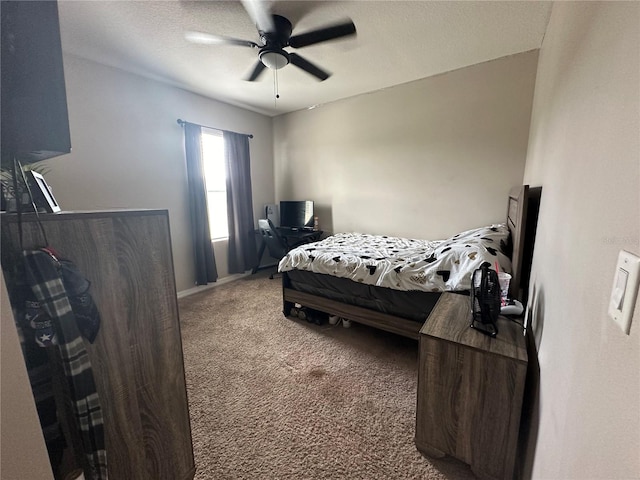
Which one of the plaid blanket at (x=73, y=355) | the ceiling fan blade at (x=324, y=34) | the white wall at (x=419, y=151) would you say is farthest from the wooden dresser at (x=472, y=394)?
the white wall at (x=419, y=151)

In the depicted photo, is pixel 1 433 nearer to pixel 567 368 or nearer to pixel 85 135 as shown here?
pixel 567 368

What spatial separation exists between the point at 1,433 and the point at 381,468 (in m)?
1.38

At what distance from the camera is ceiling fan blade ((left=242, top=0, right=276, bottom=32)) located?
1.63 metres

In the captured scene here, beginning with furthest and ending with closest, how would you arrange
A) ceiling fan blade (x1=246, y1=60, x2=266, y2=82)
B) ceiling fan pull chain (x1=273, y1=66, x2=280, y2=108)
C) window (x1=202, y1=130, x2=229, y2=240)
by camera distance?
window (x1=202, y1=130, x2=229, y2=240) < ceiling fan pull chain (x1=273, y1=66, x2=280, y2=108) < ceiling fan blade (x1=246, y1=60, x2=266, y2=82)

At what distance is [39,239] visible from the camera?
713mm

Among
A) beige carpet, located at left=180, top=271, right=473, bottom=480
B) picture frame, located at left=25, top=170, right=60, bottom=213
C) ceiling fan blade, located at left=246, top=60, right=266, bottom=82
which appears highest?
ceiling fan blade, located at left=246, top=60, right=266, bottom=82

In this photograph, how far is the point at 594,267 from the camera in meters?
0.56

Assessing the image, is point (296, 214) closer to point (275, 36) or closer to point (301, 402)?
point (275, 36)

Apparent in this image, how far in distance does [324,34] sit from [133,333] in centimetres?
218

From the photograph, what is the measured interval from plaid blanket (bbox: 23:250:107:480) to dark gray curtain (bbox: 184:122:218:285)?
293cm

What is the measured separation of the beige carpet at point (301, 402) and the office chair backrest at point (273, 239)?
1.41 metres

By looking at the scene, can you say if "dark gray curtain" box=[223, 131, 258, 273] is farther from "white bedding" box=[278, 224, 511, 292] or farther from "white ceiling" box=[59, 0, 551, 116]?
"white bedding" box=[278, 224, 511, 292]

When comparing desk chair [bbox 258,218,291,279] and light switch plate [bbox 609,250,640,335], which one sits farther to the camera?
desk chair [bbox 258,218,291,279]

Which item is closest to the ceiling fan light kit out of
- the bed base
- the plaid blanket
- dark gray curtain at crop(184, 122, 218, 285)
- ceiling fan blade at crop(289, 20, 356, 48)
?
ceiling fan blade at crop(289, 20, 356, 48)
